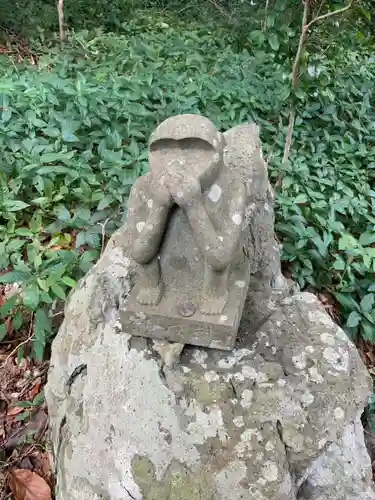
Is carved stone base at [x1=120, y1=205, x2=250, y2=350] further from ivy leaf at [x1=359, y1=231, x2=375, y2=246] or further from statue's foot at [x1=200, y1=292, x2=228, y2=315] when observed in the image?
ivy leaf at [x1=359, y1=231, x2=375, y2=246]

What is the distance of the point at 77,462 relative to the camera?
57.6 inches

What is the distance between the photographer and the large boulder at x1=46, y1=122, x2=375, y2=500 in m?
1.31

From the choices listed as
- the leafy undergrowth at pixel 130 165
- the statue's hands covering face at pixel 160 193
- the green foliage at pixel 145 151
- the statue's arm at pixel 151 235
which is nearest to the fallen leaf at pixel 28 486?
the leafy undergrowth at pixel 130 165

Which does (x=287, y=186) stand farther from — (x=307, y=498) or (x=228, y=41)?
(x=228, y=41)

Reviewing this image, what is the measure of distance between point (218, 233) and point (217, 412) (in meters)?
0.49

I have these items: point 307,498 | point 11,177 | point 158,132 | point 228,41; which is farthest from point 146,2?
point 307,498

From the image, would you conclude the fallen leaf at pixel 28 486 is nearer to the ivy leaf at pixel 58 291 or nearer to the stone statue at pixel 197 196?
the ivy leaf at pixel 58 291

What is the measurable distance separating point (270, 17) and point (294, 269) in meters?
1.30

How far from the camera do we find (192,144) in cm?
118

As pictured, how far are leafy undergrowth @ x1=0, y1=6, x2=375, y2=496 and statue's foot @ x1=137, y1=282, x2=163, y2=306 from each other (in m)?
0.70

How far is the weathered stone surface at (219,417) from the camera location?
131 centimetres

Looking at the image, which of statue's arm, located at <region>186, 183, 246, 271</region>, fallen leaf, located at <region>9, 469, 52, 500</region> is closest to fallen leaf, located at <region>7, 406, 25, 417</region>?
fallen leaf, located at <region>9, 469, 52, 500</region>

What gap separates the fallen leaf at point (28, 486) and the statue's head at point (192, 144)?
1.35m

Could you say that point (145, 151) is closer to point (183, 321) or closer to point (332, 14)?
point (332, 14)
